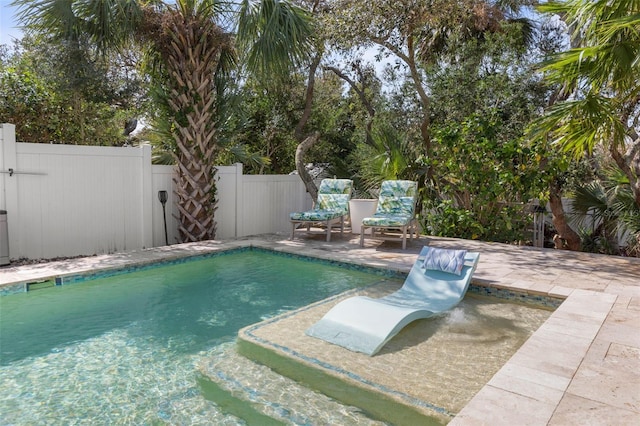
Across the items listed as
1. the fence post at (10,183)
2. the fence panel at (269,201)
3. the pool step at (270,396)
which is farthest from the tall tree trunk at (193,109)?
the pool step at (270,396)

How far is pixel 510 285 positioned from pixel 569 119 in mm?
2422

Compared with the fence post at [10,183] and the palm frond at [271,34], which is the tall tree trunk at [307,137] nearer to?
the palm frond at [271,34]

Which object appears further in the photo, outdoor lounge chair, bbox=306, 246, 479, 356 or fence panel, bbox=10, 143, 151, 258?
fence panel, bbox=10, 143, 151, 258

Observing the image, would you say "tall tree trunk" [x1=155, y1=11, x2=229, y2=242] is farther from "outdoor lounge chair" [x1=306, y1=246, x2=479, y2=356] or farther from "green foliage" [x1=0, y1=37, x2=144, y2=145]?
"outdoor lounge chair" [x1=306, y1=246, x2=479, y2=356]

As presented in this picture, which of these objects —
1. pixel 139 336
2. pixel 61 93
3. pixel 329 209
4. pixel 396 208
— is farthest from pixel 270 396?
pixel 61 93

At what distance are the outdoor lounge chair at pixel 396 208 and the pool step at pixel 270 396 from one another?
4832mm

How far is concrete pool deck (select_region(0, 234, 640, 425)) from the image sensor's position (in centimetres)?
254

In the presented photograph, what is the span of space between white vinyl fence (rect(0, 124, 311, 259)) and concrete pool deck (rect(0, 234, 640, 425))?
2.37ft

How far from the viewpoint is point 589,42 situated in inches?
235

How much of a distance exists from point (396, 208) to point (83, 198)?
18.2 feet

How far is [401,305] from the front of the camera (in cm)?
503

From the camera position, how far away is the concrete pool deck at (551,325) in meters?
2.54

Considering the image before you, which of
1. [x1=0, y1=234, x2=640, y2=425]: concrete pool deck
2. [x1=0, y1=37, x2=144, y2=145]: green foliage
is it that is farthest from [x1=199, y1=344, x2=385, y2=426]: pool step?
[x1=0, y1=37, x2=144, y2=145]: green foliage

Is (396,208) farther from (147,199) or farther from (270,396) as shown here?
(270,396)
